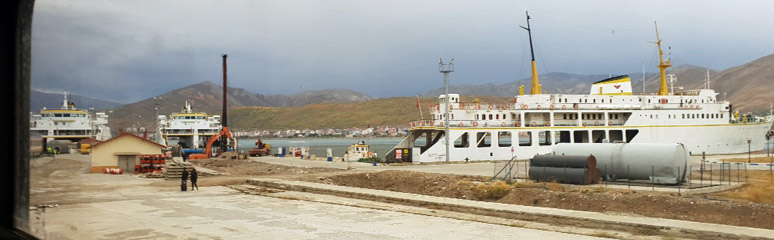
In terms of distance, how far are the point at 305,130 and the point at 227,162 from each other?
Answer: 144 meters

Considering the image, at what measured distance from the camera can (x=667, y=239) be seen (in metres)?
11.5

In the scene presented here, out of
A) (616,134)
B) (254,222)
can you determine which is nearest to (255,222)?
(254,222)

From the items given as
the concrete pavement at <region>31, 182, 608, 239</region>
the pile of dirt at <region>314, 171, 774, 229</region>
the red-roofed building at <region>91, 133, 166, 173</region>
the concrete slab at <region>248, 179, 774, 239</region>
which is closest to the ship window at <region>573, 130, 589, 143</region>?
the pile of dirt at <region>314, 171, 774, 229</region>

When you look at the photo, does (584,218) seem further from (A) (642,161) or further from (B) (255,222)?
(A) (642,161)

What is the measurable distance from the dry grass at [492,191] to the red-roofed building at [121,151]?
69.9ft

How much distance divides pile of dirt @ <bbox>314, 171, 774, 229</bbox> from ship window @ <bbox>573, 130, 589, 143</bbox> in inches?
1035

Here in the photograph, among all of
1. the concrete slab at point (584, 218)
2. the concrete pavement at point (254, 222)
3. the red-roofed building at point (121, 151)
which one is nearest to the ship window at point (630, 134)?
the concrete slab at point (584, 218)

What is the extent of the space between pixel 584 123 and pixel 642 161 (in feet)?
86.8

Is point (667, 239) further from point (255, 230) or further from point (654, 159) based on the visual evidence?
point (654, 159)

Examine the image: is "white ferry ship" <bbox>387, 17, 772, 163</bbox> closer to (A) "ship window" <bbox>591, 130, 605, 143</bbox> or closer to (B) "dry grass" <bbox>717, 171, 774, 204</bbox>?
(A) "ship window" <bbox>591, 130, 605, 143</bbox>

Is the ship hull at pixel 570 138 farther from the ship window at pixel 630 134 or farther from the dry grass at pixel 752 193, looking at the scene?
the dry grass at pixel 752 193

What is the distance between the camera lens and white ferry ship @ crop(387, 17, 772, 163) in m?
43.1

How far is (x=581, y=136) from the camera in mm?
49062

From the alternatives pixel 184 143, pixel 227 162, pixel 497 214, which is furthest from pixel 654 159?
pixel 184 143
